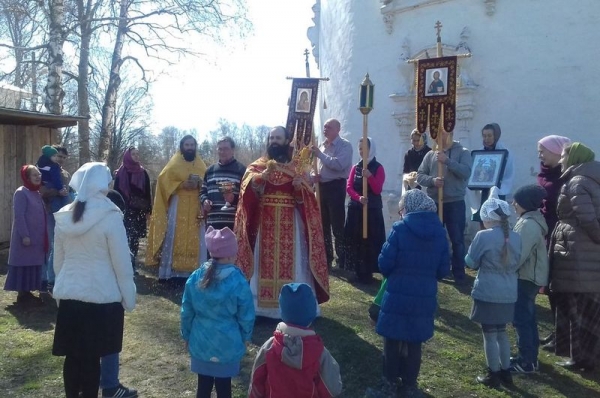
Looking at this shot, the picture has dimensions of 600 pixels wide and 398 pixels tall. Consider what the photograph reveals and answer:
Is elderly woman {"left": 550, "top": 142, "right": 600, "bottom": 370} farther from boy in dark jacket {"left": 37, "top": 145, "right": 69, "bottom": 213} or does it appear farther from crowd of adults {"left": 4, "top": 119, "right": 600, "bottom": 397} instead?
boy in dark jacket {"left": 37, "top": 145, "right": 69, "bottom": 213}

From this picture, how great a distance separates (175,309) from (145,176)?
250 cm

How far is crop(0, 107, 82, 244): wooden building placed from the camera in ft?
37.2

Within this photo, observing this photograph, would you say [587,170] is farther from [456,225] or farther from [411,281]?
[456,225]

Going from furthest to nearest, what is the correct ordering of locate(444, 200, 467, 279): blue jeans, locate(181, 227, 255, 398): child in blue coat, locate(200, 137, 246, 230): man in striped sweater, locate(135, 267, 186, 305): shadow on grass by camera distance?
1. locate(444, 200, 467, 279): blue jeans
2. locate(135, 267, 186, 305): shadow on grass
3. locate(200, 137, 246, 230): man in striped sweater
4. locate(181, 227, 255, 398): child in blue coat

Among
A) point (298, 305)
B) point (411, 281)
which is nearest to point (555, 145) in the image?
point (411, 281)

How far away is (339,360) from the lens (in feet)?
17.3

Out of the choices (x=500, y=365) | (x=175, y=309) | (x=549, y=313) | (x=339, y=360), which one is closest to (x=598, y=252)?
(x=500, y=365)

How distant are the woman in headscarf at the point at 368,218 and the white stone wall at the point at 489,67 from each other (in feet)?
9.89

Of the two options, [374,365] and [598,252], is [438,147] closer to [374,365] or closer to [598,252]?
[598,252]

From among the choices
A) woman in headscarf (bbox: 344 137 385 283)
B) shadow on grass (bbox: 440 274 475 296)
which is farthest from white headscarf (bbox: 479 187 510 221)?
woman in headscarf (bbox: 344 137 385 283)

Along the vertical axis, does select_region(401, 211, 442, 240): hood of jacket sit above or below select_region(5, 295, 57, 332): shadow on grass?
above

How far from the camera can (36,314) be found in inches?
270

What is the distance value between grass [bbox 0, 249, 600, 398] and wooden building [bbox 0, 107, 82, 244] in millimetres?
4678

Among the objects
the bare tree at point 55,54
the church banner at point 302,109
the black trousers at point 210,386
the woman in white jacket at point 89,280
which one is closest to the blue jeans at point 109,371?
the woman in white jacket at point 89,280
